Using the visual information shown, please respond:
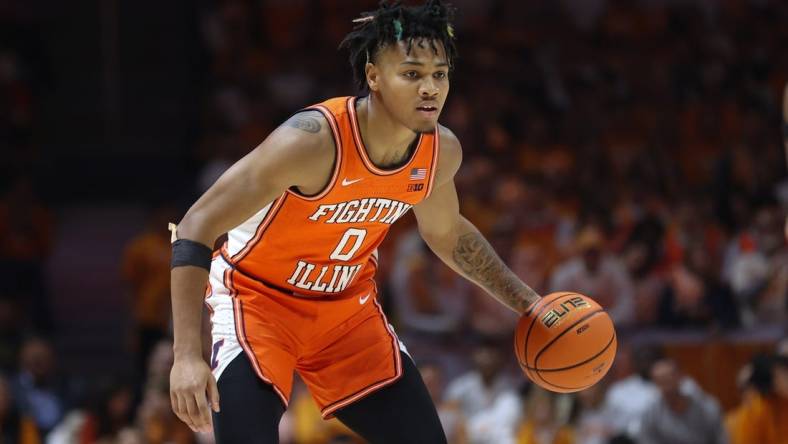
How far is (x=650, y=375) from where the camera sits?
26.3ft

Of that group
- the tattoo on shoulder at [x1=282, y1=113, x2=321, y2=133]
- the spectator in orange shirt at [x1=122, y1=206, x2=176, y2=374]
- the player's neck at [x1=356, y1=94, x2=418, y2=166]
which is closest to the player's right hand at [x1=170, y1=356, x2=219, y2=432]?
the tattoo on shoulder at [x1=282, y1=113, x2=321, y2=133]

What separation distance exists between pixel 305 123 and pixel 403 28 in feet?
1.63

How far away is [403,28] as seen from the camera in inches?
175

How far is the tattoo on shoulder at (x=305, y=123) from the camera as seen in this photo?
4359mm

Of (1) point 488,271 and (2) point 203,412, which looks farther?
(1) point 488,271

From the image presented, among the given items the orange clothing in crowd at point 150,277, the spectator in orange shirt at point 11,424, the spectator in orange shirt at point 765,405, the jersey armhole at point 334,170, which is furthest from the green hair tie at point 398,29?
the orange clothing in crowd at point 150,277

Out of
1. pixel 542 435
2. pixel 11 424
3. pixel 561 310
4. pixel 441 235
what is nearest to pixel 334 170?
pixel 441 235

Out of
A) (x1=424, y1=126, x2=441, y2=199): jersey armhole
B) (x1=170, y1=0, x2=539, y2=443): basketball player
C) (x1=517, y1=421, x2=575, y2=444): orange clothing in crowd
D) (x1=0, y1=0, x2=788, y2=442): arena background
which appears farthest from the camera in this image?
(x1=0, y1=0, x2=788, y2=442): arena background

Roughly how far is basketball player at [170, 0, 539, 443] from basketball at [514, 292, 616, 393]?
18.4 inches

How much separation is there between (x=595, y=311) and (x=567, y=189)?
605 centimetres

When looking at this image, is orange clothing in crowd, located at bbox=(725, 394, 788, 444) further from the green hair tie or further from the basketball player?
the green hair tie

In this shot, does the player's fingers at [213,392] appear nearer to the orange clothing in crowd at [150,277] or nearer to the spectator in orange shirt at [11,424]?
the spectator in orange shirt at [11,424]

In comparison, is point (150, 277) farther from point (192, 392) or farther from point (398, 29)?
point (192, 392)

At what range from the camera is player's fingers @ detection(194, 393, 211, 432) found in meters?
3.88
